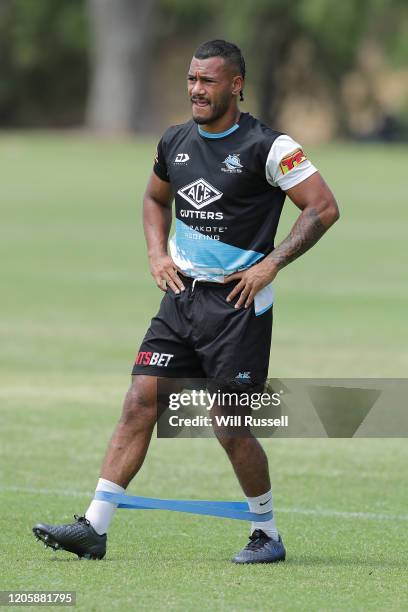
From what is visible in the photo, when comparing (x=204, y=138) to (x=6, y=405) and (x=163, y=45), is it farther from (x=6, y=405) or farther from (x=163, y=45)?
(x=163, y=45)

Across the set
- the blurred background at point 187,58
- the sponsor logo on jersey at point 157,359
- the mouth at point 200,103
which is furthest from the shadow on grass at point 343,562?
the blurred background at point 187,58

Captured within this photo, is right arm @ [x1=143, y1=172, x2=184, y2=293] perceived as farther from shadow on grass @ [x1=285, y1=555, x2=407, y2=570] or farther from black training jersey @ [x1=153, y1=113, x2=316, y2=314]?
shadow on grass @ [x1=285, y1=555, x2=407, y2=570]

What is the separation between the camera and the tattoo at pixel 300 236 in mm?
7395

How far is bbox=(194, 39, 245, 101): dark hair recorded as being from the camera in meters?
7.45

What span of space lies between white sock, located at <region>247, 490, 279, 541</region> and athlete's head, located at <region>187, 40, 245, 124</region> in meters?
1.91

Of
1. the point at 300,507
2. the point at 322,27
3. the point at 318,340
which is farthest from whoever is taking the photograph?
the point at 322,27

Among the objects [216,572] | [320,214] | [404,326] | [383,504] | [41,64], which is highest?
[320,214]

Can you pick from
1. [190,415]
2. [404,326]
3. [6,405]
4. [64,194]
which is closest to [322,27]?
[64,194]

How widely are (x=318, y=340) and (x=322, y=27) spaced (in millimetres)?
40328

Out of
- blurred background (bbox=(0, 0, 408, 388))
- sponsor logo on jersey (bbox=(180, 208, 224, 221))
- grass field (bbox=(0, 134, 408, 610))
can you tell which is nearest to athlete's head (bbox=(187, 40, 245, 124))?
sponsor logo on jersey (bbox=(180, 208, 224, 221))

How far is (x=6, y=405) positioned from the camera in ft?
41.7

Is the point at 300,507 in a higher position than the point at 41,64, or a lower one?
higher

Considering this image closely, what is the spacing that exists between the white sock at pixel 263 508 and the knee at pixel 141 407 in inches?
27.0

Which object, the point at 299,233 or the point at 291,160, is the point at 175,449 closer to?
the point at 299,233
